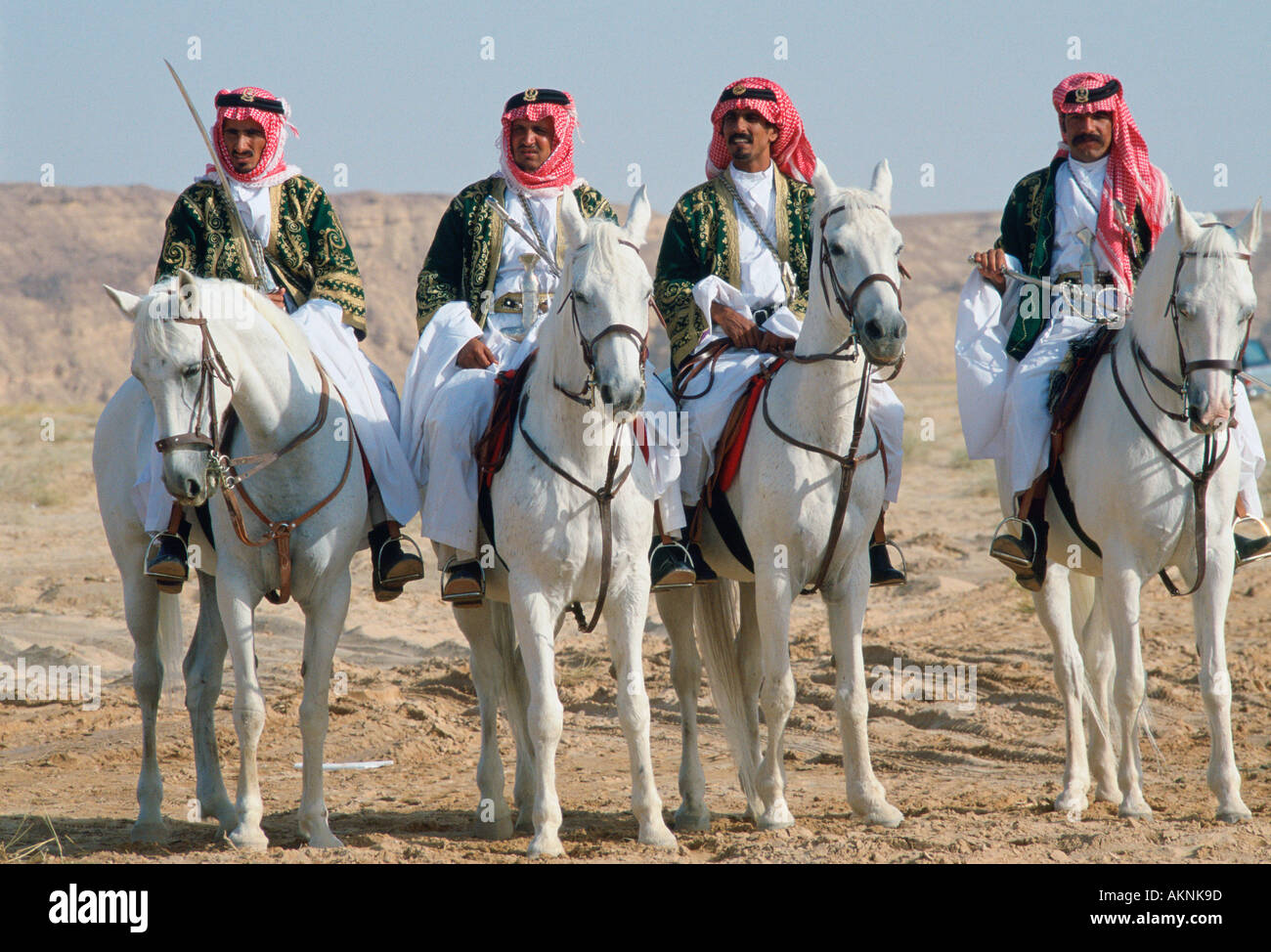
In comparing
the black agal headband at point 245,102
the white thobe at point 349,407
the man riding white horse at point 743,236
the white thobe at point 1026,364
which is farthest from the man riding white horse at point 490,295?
the white thobe at point 1026,364

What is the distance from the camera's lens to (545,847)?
5812mm

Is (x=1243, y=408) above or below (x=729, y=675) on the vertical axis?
above

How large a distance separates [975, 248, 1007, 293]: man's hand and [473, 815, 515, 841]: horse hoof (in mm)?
3773

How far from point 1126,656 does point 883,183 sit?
7.96ft

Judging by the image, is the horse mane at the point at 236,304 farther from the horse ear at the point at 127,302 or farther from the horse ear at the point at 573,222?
the horse ear at the point at 573,222

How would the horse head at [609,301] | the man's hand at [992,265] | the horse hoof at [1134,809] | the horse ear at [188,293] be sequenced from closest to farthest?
1. the horse head at [609,301]
2. the horse ear at [188,293]
3. the horse hoof at [1134,809]
4. the man's hand at [992,265]

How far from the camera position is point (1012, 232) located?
7.71 m

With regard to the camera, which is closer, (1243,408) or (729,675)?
(1243,408)

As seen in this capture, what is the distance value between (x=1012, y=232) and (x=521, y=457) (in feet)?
11.0

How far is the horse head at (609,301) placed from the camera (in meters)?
5.30

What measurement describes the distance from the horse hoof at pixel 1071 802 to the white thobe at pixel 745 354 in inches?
66.4

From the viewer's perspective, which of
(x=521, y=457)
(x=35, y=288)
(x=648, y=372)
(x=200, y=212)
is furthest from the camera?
(x=35, y=288)

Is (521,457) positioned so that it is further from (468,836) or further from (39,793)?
(39,793)

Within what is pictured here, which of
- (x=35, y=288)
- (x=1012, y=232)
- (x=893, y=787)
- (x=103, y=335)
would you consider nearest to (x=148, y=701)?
(x=893, y=787)
